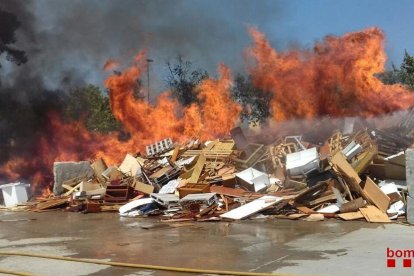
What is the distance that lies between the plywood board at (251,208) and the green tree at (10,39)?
16.5 metres

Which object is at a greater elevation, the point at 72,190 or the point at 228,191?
the point at 72,190

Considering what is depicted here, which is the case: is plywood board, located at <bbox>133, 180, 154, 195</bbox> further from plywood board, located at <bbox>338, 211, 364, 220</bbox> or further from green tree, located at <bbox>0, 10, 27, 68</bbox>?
green tree, located at <bbox>0, 10, 27, 68</bbox>

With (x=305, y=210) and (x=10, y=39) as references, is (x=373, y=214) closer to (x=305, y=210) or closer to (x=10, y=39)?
(x=305, y=210)

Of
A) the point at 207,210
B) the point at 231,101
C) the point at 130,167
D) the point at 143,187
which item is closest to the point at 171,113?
the point at 231,101

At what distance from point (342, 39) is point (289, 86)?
108 inches

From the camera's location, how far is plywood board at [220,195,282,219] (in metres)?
9.75

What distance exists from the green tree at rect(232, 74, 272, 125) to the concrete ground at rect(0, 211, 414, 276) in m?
14.7

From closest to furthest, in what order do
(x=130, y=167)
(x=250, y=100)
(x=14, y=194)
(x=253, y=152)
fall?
(x=253, y=152) < (x=14, y=194) < (x=130, y=167) < (x=250, y=100)

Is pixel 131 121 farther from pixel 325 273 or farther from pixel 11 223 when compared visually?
pixel 325 273

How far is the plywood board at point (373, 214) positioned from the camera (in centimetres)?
856

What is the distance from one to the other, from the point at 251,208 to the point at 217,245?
287cm

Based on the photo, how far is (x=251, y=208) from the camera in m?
10.0

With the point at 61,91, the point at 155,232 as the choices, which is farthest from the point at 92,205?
the point at 61,91

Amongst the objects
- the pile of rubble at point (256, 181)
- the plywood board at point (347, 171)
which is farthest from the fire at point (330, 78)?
the plywood board at point (347, 171)
